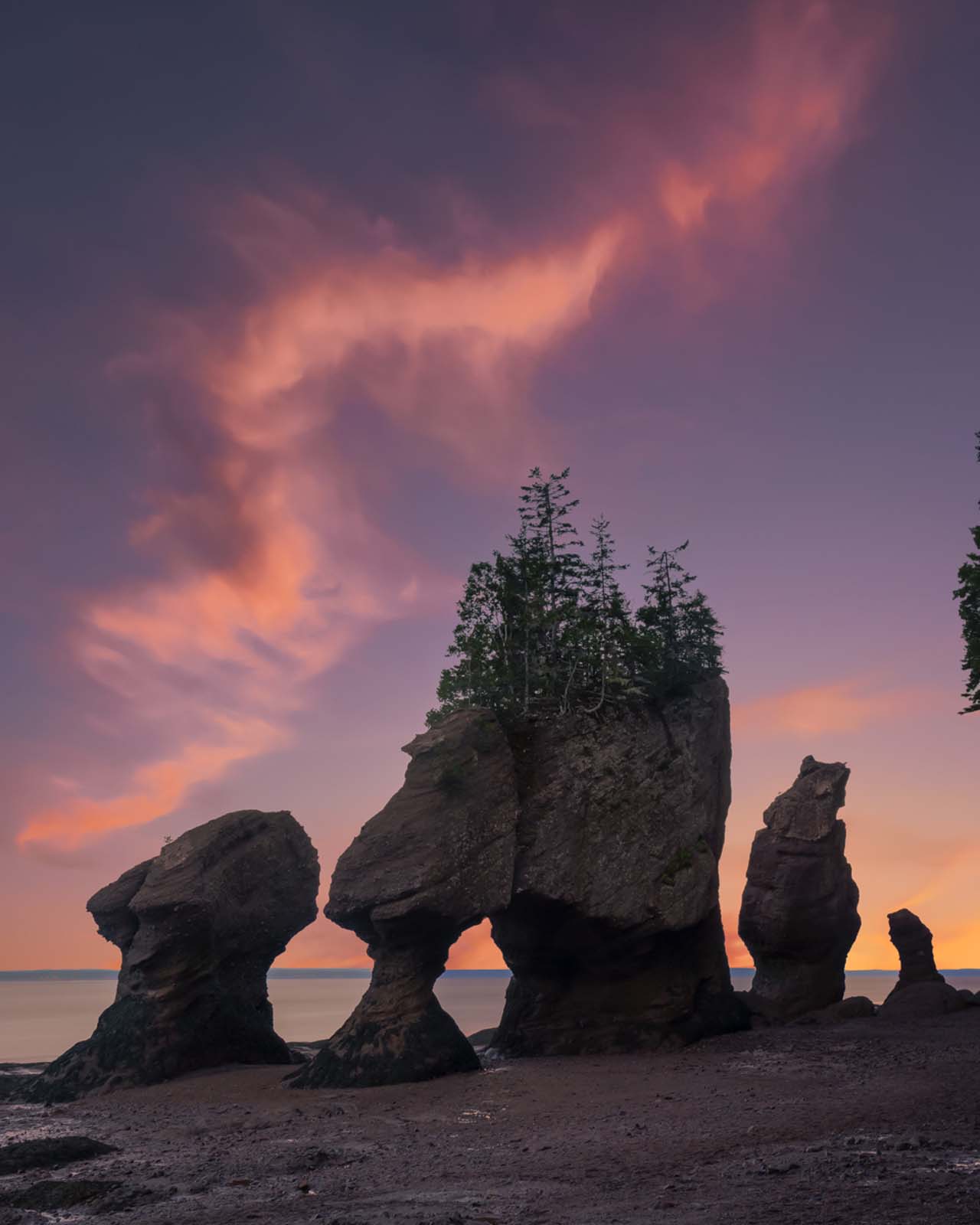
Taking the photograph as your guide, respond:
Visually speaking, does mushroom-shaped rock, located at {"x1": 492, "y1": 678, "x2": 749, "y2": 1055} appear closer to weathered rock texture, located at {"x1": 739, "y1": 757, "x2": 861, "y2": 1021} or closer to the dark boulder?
weathered rock texture, located at {"x1": 739, "y1": 757, "x2": 861, "y2": 1021}

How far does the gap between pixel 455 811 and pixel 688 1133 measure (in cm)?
1580

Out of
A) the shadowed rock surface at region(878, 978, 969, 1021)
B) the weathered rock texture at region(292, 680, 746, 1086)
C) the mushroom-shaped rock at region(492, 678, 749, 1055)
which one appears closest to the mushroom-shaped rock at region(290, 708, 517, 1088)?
the weathered rock texture at region(292, 680, 746, 1086)

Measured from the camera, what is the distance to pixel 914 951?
4841cm

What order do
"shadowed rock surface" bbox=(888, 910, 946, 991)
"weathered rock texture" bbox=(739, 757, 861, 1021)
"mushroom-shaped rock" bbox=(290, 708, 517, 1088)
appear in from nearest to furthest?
"mushroom-shaped rock" bbox=(290, 708, 517, 1088) < "weathered rock texture" bbox=(739, 757, 861, 1021) < "shadowed rock surface" bbox=(888, 910, 946, 991)

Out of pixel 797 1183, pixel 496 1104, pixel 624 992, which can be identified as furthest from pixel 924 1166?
pixel 624 992

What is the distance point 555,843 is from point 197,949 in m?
14.6

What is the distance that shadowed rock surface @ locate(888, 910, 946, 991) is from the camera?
158 feet

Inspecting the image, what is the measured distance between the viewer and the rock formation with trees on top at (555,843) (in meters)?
34.7

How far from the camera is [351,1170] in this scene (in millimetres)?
20547

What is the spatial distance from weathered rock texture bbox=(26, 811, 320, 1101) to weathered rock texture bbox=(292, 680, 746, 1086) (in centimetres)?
649

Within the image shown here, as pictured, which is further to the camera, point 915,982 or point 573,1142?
point 915,982

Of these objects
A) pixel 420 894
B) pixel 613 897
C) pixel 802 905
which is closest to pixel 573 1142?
pixel 420 894

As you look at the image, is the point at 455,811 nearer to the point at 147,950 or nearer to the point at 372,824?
the point at 372,824

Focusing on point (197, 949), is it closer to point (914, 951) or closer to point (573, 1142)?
point (573, 1142)
